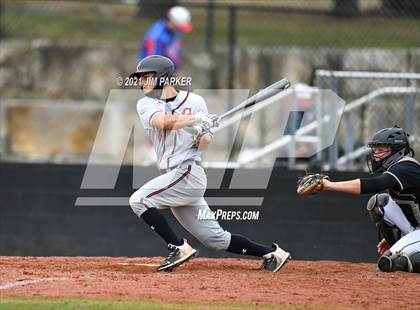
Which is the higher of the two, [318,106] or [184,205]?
[318,106]

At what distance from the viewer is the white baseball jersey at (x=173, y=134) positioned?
28.9 ft

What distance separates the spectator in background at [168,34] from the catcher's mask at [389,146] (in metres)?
6.08

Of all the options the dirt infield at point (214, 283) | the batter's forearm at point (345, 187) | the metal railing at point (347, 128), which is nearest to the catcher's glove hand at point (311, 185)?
the batter's forearm at point (345, 187)

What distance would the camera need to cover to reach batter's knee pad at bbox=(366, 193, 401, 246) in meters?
9.53

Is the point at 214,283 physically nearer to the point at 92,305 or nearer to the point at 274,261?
the point at 274,261

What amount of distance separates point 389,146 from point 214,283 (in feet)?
6.87

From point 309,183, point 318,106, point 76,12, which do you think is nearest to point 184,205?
point 309,183

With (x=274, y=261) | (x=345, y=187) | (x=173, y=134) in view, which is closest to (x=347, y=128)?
(x=274, y=261)

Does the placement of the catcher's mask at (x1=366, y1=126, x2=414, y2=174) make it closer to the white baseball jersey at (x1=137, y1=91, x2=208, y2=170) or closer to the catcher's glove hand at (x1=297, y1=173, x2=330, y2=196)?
the catcher's glove hand at (x1=297, y1=173, x2=330, y2=196)

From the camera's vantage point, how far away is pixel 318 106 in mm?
12758

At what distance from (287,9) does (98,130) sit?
12.2 feet

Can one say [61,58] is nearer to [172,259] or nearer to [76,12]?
[76,12]

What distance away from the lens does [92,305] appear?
7.34 m

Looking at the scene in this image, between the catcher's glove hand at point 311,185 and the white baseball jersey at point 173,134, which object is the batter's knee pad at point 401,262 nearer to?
the catcher's glove hand at point 311,185
